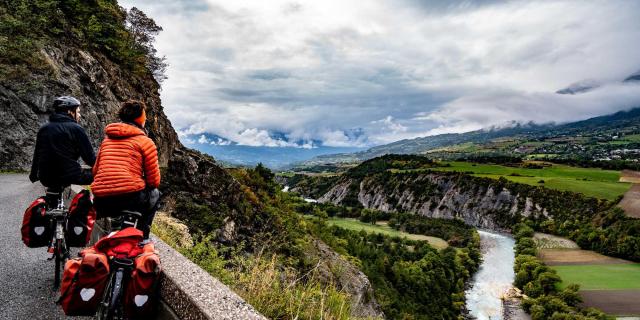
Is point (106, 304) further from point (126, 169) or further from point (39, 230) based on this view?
point (39, 230)

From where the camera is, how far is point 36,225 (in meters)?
6.30

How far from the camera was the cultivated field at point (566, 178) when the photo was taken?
390 ft

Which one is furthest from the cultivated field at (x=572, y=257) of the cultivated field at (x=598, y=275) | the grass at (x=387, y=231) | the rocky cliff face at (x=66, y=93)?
the rocky cliff face at (x=66, y=93)

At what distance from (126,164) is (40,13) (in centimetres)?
3277

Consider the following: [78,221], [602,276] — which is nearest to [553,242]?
[602,276]

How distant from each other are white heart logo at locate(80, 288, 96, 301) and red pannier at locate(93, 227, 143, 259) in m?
0.41

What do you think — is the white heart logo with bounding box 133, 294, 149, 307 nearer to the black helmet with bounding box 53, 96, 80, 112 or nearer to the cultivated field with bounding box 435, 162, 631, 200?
the black helmet with bounding box 53, 96, 80, 112

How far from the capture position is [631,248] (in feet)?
285

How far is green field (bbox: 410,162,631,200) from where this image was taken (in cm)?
11894

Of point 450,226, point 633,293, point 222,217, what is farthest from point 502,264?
point 222,217

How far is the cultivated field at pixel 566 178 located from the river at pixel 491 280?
98.0 feet

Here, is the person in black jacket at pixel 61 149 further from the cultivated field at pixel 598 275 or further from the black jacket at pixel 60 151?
the cultivated field at pixel 598 275

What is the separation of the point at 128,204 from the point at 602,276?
9274 cm

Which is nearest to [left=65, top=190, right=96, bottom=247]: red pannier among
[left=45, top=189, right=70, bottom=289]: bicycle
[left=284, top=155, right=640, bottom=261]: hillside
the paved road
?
[left=45, top=189, right=70, bottom=289]: bicycle
